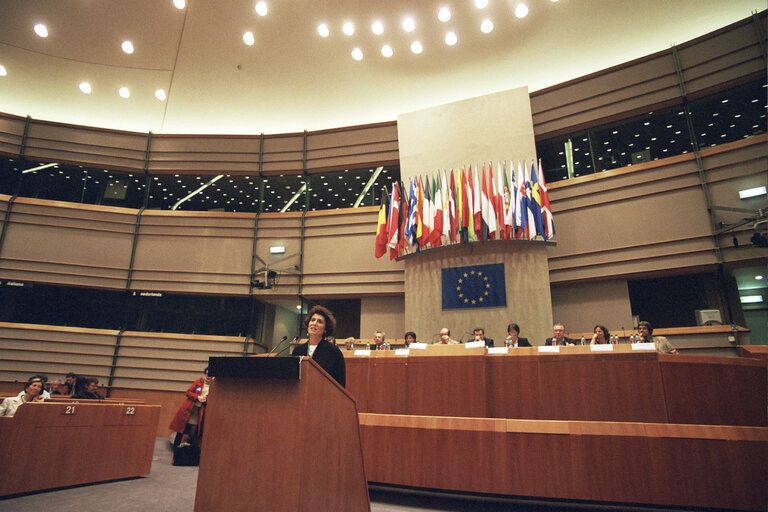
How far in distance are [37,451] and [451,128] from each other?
9.42 m

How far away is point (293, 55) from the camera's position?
10289 mm

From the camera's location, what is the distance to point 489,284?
8.79m

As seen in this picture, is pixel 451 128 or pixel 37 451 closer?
pixel 37 451

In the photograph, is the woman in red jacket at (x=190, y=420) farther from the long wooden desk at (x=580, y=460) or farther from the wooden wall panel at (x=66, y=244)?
the wooden wall panel at (x=66, y=244)

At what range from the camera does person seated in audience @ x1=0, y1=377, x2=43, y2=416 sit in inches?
173

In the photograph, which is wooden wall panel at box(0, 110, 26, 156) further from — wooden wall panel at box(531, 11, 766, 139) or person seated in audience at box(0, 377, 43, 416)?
wooden wall panel at box(531, 11, 766, 139)

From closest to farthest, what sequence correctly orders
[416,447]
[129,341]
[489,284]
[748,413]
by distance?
1. [748,413]
2. [416,447]
3. [489,284]
4. [129,341]

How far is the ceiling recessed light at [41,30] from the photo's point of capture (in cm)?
964

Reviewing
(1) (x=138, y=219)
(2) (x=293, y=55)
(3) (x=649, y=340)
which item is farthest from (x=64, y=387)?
(3) (x=649, y=340)

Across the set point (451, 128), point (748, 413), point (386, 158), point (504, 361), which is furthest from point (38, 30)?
point (748, 413)

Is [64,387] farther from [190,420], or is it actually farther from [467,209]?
[467,209]

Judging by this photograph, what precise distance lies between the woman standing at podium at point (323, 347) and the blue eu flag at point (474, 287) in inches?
243

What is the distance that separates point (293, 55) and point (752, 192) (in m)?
10.3

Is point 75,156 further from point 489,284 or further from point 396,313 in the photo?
point 489,284
